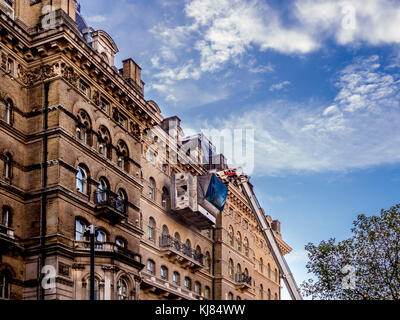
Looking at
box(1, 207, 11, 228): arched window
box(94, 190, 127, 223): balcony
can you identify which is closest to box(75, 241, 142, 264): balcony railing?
box(94, 190, 127, 223): balcony

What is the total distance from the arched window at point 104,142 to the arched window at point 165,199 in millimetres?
9973

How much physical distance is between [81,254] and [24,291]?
3.67 m

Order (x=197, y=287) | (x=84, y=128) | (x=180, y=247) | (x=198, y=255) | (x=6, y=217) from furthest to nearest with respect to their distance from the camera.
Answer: (x=198, y=255) < (x=197, y=287) < (x=180, y=247) < (x=84, y=128) < (x=6, y=217)

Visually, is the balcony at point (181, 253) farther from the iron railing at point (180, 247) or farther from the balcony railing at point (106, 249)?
the balcony railing at point (106, 249)

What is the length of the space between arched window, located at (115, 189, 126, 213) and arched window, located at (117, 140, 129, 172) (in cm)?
194

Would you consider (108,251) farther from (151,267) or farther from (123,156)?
(151,267)

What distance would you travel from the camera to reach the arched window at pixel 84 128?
41.8 metres

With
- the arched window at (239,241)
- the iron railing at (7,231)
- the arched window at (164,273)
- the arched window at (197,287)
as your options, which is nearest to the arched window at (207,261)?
the arched window at (197,287)

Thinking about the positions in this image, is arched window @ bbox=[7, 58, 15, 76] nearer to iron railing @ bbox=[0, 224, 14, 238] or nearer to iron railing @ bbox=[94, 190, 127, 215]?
iron railing @ bbox=[94, 190, 127, 215]

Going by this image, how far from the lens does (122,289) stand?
135 feet

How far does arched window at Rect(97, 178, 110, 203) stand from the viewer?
139 ft

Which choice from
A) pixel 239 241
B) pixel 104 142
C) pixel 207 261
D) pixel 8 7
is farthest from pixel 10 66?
pixel 239 241

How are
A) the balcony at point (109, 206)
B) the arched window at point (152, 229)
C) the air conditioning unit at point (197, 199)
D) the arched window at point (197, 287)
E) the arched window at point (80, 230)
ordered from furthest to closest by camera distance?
the arched window at point (197, 287) → the air conditioning unit at point (197, 199) → the arched window at point (152, 229) → the balcony at point (109, 206) → the arched window at point (80, 230)

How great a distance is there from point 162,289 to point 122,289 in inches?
307
